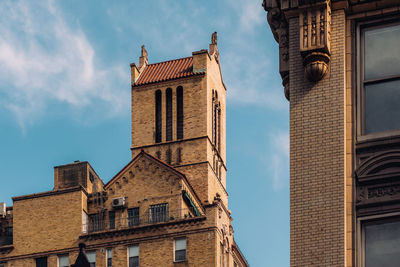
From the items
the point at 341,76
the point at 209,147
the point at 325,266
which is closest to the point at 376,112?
the point at 341,76

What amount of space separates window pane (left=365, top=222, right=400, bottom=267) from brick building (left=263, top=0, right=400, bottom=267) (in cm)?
2

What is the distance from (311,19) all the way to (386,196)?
5.06m

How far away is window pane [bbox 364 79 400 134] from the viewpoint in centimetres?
2823

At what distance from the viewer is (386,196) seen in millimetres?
27406

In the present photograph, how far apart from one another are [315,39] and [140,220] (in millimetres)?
56878

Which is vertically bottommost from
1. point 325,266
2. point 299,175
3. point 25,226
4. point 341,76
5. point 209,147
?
point 325,266

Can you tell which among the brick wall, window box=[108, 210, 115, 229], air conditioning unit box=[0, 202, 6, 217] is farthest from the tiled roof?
the brick wall

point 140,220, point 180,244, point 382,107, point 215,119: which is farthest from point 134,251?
point 382,107

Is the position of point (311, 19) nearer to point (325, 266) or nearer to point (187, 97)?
point (325, 266)

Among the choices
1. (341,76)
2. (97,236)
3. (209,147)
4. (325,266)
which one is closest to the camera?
(325,266)

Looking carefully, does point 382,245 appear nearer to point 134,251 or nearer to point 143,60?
point 134,251

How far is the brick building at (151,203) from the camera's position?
8294 cm

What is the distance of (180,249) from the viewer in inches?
3228

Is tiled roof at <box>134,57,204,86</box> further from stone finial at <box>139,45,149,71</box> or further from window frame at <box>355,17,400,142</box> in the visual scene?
window frame at <box>355,17,400,142</box>
